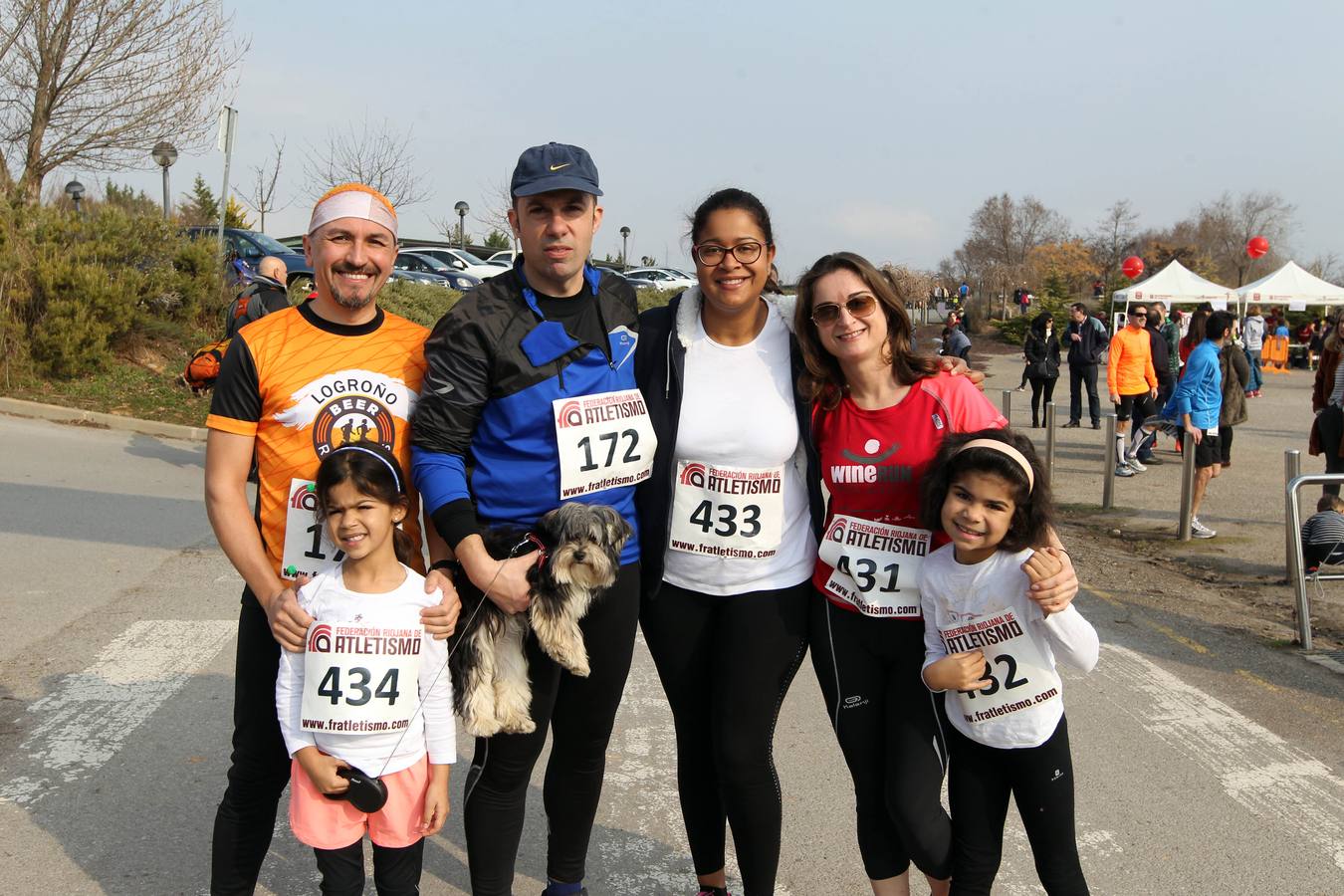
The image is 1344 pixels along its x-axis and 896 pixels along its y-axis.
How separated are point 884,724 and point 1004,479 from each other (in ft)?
2.60

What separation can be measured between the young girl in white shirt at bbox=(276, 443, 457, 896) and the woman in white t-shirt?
0.74 meters

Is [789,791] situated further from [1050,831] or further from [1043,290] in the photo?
[1043,290]

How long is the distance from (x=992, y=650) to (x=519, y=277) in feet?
5.56

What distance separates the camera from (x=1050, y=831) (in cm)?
279

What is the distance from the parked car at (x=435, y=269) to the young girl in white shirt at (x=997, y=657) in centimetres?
2469

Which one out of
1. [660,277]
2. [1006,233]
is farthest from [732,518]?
[1006,233]

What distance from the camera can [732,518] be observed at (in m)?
3.03

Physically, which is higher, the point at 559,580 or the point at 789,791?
the point at 559,580

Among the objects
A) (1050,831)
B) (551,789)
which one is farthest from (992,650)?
(551,789)

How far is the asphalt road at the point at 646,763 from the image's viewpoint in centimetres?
352

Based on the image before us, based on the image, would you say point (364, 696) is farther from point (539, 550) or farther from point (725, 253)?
point (725, 253)

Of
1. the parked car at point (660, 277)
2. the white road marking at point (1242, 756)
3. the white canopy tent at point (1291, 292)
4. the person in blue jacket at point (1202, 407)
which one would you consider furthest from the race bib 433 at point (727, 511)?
the parked car at point (660, 277)

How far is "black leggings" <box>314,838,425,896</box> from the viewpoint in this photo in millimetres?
2717

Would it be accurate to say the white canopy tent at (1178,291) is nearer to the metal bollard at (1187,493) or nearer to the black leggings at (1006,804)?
the metal bollard at (1187,493)
